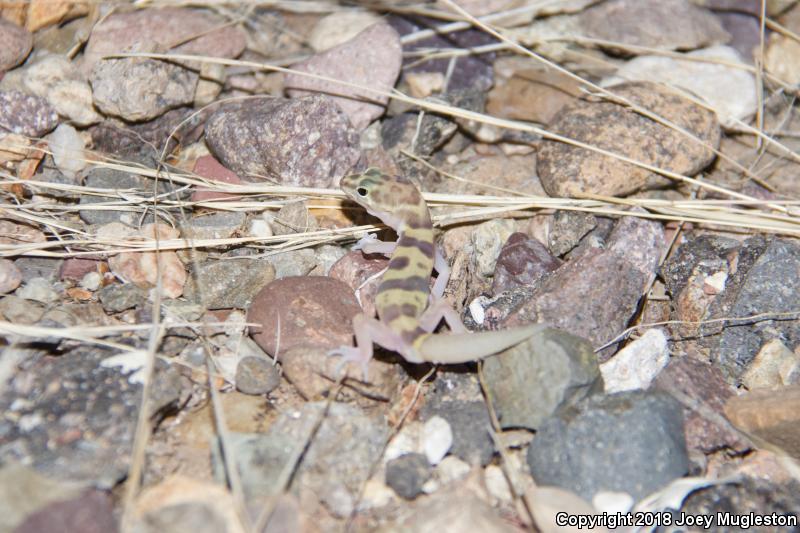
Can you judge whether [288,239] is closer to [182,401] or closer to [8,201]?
[182,401]

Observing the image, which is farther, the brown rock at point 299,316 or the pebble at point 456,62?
the pebble at point 456,62

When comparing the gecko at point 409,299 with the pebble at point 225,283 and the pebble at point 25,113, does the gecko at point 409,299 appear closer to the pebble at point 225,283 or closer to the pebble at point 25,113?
the pebble at point 225,283

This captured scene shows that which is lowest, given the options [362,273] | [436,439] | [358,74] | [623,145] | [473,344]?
[436,439]

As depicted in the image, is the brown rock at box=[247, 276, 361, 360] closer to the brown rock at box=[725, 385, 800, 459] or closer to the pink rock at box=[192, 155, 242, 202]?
the pink rock at box=[192, 155, 242, 202]

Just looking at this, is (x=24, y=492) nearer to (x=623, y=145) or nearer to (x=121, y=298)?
(x=121, y=298)

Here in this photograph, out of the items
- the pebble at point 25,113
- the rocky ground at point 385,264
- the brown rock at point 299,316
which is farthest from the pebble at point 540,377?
the pebble at point 25,113

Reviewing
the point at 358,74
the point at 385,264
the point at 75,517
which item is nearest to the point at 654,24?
the point at 358,74

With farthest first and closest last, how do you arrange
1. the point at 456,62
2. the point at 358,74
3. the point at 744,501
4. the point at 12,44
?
the point at 456,62
the point at 358,74
the point at 12,44
the point at 744,501
